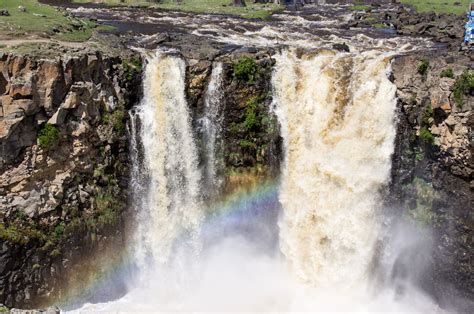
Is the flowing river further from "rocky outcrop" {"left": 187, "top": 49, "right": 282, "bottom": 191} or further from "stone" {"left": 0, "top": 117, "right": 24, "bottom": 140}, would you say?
"stone" {"left": 0, "top": 117, "right": 24, "bottom": 140}

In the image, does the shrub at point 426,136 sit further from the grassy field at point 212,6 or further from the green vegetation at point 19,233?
the grassy field at point 212,6

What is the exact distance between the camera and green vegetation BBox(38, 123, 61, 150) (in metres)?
21.6

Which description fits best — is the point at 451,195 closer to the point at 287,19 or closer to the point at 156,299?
the point at 156,299

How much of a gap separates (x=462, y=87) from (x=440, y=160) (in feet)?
12.1

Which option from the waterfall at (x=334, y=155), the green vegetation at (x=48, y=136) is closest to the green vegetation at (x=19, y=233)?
the green vegetation at (x=48, y=136)

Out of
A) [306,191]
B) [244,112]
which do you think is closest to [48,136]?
[244,112]

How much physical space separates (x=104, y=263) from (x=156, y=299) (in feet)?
11.3

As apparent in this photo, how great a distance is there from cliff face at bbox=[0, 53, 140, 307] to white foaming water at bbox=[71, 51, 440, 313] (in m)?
1.76

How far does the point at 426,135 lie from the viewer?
75.7 ft

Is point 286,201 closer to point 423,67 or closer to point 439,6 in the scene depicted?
point 423,67

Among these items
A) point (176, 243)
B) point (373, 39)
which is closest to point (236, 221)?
point (176, 243)

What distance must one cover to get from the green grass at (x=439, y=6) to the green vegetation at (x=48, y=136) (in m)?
33.2

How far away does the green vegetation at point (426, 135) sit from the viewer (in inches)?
907

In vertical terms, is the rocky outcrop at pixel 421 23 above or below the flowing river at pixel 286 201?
above
